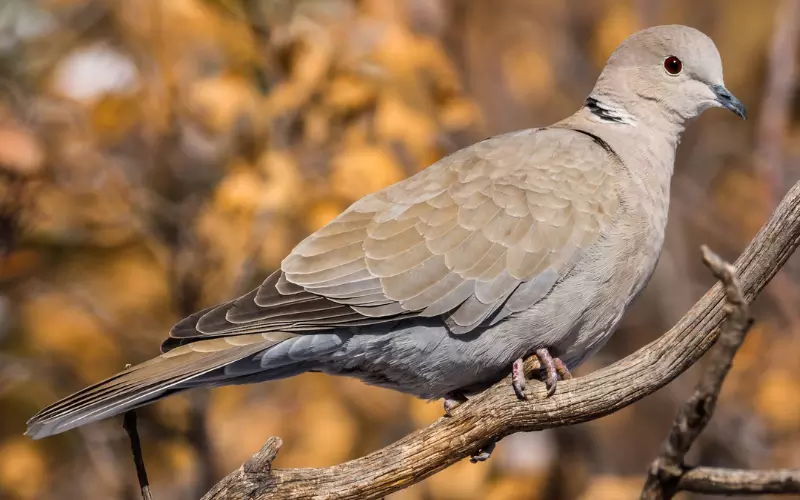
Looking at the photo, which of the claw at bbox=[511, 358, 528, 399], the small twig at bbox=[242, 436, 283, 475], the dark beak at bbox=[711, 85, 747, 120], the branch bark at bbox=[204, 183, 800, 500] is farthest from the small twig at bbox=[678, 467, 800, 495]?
the dark beak at bbox=[711, 85, 747, 120]

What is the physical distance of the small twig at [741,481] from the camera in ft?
6.55

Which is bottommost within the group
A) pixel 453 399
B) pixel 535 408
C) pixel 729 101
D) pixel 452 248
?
pixel 535 408

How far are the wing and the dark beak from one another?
Result: 1.58ft

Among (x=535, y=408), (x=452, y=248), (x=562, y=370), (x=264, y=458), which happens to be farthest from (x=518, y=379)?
(x=264, y=458)

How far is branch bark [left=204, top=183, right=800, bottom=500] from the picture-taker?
2441 millimetres

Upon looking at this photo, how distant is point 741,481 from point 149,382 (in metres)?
1.54

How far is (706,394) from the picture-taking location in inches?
80.0

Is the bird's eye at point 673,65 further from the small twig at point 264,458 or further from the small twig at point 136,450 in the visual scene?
the small twig at point 136,450

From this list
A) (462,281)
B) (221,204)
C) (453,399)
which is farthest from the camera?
(221,204)

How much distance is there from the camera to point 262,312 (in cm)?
295

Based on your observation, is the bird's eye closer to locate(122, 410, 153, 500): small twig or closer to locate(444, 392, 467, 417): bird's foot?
locate(444, 392, 467, 417): bird's foot

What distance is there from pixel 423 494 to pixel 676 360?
3.01m

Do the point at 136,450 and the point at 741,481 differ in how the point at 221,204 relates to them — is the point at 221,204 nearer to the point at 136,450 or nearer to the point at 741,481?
the point at 136,450

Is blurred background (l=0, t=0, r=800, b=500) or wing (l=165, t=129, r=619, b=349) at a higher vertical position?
blurred background (l=0, t=0, r=800, b=500)
